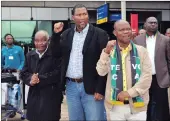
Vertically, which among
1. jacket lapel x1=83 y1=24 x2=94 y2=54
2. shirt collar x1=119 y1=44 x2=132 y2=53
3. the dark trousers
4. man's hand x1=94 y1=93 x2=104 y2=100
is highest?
jacket lapel x1=83 y1=24 x2=94 y2=54

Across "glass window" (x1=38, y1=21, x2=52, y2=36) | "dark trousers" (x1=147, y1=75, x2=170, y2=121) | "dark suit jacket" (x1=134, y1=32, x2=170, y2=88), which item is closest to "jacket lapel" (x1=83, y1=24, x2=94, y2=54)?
"dark suit jacket" (x1=134, y1=32, x2=170, y2=88)

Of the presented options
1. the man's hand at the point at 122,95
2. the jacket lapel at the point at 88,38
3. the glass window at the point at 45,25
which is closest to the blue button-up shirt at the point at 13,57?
the jacket lapel at the point at 88,38

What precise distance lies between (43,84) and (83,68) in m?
0.76

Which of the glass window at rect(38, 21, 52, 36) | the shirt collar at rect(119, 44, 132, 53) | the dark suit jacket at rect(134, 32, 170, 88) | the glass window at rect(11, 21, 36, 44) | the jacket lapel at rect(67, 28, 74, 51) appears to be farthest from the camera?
the glass window at rect(38, 21, 52, 36)

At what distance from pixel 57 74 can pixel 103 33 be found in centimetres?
87

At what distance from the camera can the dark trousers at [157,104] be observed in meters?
6.20

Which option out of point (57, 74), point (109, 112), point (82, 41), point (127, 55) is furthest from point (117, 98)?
point (57, 74)

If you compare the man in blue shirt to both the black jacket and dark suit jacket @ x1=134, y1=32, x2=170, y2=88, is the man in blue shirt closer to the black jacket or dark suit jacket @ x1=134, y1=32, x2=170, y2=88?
dark suit jacket @ x1=134, y1=32, x2=170, y2=88

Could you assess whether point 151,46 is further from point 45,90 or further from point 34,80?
point 34,80

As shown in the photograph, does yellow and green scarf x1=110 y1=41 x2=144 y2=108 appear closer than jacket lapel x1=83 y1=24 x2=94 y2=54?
Yes

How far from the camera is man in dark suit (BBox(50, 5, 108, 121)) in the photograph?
433 cm

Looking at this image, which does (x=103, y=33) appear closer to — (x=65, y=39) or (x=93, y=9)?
(x=65, y=39)

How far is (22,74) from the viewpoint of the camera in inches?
200

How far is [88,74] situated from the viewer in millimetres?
4320
